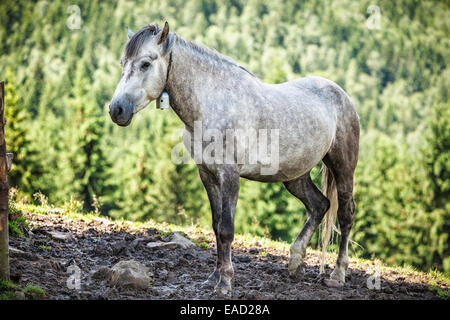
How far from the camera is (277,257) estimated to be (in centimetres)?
778

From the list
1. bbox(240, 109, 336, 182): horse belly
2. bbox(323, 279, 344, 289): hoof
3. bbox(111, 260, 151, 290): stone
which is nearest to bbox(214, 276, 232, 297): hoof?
bbox(111, 260, 151, 290): stone

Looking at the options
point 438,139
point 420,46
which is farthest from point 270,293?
point 420,46

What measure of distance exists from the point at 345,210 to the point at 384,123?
4627 inches

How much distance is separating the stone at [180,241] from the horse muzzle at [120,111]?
305 cm

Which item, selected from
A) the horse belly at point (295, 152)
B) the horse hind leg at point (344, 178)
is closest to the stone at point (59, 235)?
the horse belly at point (295, 152)

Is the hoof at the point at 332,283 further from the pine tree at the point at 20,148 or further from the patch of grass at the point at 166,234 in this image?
the pine tree at the point at 20,148

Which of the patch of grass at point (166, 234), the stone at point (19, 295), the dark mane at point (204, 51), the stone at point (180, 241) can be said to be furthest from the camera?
the patch of grass at point (166, 234)

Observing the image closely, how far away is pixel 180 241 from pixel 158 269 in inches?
54.4

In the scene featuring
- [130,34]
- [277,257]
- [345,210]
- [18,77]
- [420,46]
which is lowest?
[277,257]

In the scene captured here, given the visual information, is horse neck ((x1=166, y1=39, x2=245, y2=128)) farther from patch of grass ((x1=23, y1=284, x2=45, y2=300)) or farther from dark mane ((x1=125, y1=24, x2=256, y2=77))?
patch of grass ((x1=23, y1=284, x2=45, y2=300))

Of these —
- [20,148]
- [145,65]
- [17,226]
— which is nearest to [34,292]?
[17,226]

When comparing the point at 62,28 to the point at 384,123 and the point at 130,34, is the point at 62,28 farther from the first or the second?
the point at 130,34

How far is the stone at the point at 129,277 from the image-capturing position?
525 centimetres
